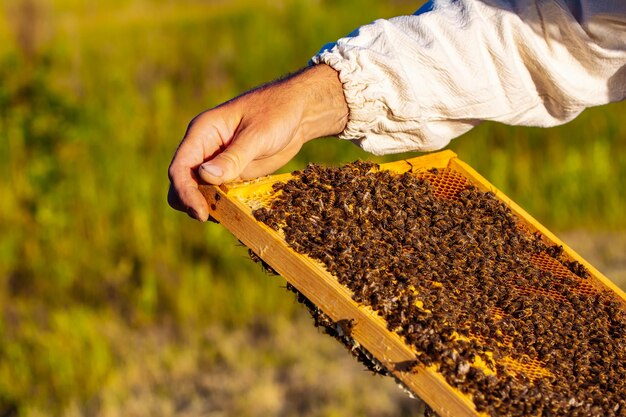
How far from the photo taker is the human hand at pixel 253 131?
276cm

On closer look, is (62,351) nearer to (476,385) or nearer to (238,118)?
(238,118)

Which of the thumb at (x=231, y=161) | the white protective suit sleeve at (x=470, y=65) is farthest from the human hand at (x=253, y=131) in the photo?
the white protective suit sleeve at (x=470, y=65)

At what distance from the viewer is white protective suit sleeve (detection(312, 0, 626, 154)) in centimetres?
325

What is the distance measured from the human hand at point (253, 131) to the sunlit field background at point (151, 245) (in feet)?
10.3

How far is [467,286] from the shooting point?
278 cm

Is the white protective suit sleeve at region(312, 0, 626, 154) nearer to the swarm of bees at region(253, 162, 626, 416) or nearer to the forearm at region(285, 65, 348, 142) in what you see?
the forearm at region(285, 65, 348, 142)

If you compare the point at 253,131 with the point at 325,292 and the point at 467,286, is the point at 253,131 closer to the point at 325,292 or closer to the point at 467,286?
the point at 325,292

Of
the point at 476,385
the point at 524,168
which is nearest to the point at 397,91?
the point at 476,385

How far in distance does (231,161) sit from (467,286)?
32.3 inches

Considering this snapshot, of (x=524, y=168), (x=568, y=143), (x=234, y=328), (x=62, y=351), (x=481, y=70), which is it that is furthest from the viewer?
(x=568, y=143)

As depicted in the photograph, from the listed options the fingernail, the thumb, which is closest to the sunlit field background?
the thumb

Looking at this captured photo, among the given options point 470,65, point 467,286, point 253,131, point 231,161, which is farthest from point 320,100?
point 467,286

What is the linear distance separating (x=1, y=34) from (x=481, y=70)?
25.0 feet

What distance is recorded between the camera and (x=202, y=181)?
110 inches
